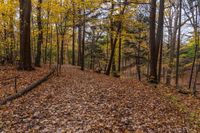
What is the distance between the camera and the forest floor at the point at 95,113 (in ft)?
24.2

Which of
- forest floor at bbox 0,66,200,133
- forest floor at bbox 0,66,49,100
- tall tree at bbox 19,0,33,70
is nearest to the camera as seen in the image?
forest floor at bbox 0,66,200,133

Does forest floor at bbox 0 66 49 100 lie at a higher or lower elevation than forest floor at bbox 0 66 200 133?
higher


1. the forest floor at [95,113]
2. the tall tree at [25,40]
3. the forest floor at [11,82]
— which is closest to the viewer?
the forest floor at [95,113]

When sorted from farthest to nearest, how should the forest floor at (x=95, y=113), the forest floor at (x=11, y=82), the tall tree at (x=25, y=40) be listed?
the tall tree at (x=25, y=40)
the forest floor at (x=11, y=82)
the forest floor at (x=95, y=113)

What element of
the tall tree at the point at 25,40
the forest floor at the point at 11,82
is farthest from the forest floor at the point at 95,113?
the tall tree at the point at 25,40

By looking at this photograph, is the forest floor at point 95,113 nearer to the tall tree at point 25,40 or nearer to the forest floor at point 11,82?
the forest floor at point 11,82

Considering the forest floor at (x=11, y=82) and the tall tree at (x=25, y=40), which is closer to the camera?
the forest floor at (x=11, y=82)

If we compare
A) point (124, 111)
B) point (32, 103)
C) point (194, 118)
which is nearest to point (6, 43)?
point (32, 103)

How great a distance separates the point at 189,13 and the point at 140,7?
4524mm

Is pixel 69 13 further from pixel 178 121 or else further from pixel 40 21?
pixel 178 121

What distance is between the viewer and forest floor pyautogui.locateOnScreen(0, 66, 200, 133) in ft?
24.2

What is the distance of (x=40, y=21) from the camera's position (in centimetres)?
2202

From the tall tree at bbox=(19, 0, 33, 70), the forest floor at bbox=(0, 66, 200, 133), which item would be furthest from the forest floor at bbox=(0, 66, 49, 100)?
the tall tree at bbox=(19, 0, 33, 70)

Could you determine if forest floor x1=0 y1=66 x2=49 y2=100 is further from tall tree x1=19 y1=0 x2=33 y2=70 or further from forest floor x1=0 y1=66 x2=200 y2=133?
tall tree x1=19 y1=0 x2=33 y2=70
